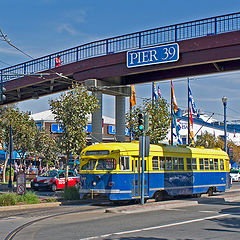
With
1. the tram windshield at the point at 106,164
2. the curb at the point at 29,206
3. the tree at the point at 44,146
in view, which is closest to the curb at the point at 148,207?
the tram windshield at the point at 106,164

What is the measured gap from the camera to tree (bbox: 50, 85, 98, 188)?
23516mm

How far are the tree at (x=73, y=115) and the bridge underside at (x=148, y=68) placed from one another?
8.06ft

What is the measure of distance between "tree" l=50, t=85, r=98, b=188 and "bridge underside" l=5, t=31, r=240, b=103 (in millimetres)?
2456

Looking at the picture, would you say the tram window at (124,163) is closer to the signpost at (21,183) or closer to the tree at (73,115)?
the tree at (73,115)

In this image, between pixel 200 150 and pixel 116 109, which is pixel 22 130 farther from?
pixel 200 150

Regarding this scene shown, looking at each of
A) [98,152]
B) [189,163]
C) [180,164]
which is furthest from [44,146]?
[98,152]

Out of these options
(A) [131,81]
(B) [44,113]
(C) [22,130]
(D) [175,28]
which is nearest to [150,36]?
(D) [175,28]

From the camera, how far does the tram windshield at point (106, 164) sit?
63.3 feet

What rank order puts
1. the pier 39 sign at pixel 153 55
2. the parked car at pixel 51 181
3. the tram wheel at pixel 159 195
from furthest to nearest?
1. the parked car at pixel 51 181
2. the pier 39 sign at pixel 153 55
3. the tram wheel at pixel 159 195

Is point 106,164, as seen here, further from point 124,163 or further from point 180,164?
point 180,164

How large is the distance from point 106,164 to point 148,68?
783cm

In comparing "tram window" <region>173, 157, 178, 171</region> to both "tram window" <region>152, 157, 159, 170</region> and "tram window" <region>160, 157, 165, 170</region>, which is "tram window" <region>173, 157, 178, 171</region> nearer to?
"tram window" <region>160, 157, 165, 170</region>

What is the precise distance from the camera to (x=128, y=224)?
13523mm

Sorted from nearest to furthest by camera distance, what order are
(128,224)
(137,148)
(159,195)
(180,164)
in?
(128,224), (137,148), (159,195), (180,164)
